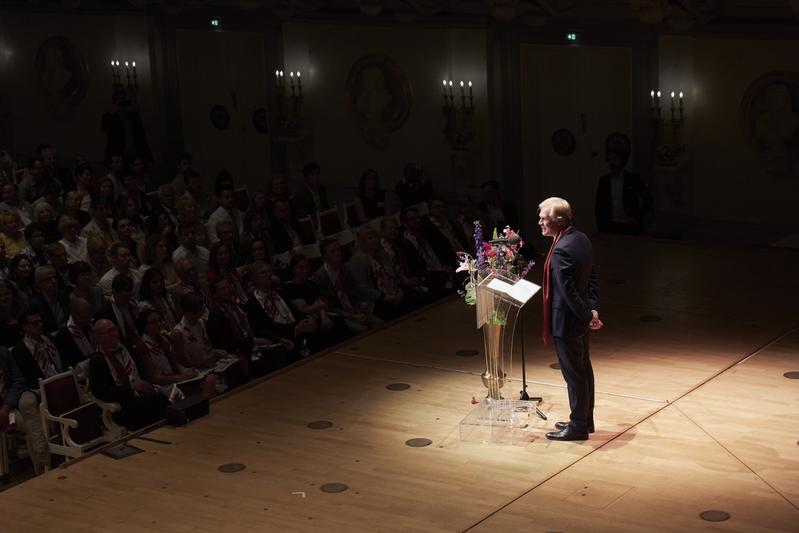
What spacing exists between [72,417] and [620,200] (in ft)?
22.6

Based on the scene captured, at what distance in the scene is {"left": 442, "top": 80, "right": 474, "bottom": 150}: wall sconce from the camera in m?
15.5

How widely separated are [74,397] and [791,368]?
4972 mm

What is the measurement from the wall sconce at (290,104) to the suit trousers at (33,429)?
8607 mm

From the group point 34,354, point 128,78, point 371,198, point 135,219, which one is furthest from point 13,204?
point 128,78

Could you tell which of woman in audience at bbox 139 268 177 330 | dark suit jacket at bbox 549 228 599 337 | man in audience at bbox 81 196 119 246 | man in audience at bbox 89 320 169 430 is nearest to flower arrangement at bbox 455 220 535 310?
dark suit jacket at bbox 549 228 599 337

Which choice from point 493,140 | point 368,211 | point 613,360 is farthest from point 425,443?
point 493,140

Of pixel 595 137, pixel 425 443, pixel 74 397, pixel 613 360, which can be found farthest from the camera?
pixel 595 137

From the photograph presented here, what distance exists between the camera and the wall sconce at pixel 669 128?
14.1 m

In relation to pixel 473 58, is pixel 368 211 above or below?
below

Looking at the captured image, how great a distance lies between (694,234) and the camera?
1423cm

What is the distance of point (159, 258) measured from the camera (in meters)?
11.5

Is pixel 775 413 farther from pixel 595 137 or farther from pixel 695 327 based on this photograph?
pixel 595 137

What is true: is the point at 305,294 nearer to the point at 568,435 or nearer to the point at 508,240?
the point at 508,240

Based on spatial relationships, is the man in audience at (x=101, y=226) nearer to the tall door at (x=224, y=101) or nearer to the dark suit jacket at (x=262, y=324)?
the dark suit jacket at (x=262, y=324)
